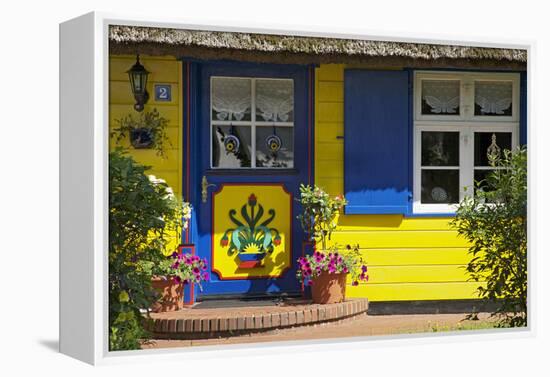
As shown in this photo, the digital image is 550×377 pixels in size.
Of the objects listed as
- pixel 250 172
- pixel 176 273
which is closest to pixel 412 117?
pixel 250 172

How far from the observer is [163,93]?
9727 millimetres

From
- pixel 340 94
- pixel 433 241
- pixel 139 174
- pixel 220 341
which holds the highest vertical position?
pixel 340 94

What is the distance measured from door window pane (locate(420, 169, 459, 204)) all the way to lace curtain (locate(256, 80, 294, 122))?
155 cm

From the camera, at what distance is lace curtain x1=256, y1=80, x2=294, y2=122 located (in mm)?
10141

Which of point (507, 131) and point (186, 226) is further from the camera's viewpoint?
point (507, 131)

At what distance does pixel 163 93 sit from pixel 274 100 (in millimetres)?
1126

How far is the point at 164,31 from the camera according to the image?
29.4 ft

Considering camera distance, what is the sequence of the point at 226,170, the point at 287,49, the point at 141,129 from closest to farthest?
the point at 287,49, the point at 141,129, the point at 226,170

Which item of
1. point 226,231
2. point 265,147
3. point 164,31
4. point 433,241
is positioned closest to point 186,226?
point 226,231

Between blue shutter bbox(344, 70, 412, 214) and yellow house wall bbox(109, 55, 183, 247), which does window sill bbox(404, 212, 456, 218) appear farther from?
yellow house wall bbox(109, 55, 183, 247)

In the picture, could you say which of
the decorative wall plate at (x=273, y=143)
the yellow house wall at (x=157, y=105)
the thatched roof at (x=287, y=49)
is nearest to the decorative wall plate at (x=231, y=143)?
the decorative wall plate at (x=273, y=143)

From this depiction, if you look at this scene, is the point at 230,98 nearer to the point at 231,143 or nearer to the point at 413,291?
the point at 231,143

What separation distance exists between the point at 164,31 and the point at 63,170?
6.18 ft

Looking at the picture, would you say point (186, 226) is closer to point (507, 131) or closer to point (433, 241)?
point (433, 241)
